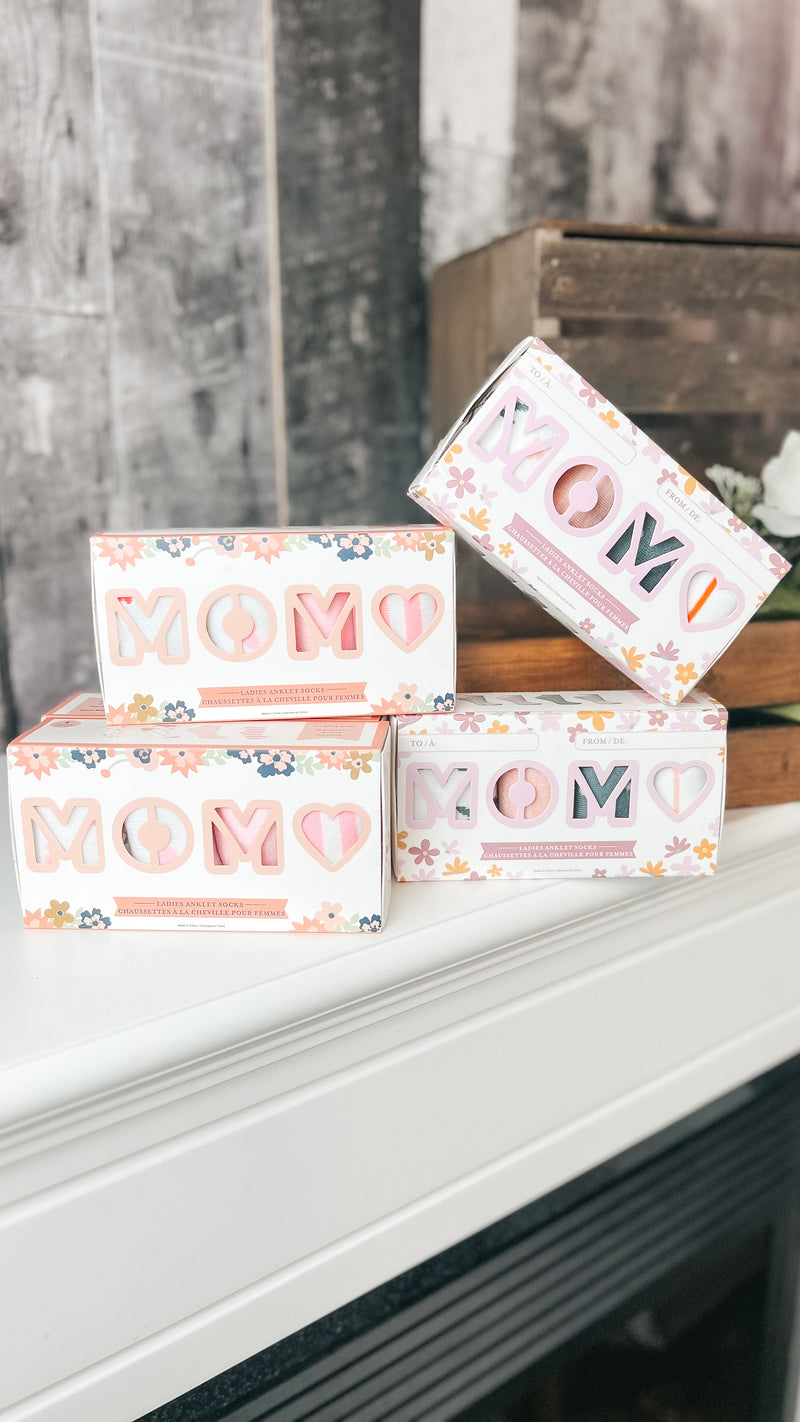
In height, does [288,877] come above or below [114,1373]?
above

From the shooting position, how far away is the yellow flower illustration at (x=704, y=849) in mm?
675

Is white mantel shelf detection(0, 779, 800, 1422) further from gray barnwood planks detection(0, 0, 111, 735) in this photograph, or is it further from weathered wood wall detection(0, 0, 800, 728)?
weathered wood wall detection(0, 0, 800, 728)

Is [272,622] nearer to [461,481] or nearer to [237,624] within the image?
[237,624]

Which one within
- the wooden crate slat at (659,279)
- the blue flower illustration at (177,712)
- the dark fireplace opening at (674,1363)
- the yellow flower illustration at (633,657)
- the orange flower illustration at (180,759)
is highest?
the wooden crate slat at (659,279)

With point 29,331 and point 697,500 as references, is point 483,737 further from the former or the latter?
point 29,331

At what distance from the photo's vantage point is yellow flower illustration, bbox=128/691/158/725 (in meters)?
0.63

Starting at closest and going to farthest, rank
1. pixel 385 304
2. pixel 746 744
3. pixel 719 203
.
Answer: pixel 746 744
pixel 385 304
pixel 719 203

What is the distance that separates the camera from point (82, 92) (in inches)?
36.4

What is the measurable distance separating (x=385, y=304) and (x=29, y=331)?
16.4 inches

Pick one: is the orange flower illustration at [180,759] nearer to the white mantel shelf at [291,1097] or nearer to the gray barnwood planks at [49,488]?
the white mantel shelf at [291,1097]

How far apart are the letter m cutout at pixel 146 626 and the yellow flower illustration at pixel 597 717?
261 mm

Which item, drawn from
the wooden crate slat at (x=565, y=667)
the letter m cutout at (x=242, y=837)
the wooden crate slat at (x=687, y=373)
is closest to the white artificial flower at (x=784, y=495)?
the wooden crate slat at (x=565, y=667)

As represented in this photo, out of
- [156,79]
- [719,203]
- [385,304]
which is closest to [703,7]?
[719,203]

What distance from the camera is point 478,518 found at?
2.06 ft
